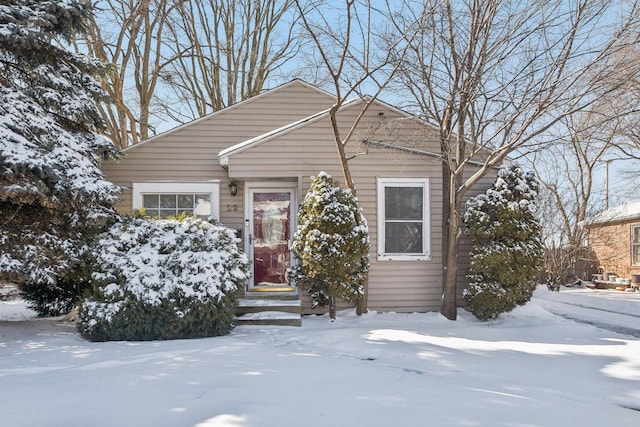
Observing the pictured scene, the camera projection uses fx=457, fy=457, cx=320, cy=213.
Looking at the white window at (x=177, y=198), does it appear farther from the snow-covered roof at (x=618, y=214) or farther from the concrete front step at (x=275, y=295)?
A: the snow-covered roof at (x=618, y=214)

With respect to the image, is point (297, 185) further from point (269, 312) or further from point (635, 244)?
point (635, 244)

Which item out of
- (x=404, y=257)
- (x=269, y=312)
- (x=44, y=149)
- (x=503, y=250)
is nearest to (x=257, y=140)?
(x=269, y=312)

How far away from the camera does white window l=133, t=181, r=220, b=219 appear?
349 inches

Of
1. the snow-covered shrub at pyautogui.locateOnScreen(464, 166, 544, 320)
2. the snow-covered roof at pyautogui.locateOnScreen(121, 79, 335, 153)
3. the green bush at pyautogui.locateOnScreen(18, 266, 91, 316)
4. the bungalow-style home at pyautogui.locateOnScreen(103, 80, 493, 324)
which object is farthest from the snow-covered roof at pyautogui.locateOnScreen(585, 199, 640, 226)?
the green bush at pyautogui.locateOnScreen(18, 266, 91, 316)

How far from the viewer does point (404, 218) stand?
8.44 m

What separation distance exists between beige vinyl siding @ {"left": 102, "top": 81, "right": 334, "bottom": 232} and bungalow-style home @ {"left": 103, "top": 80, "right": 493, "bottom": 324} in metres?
0.02

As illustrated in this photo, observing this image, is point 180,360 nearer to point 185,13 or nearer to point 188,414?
point 188,414

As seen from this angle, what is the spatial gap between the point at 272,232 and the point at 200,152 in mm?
2165

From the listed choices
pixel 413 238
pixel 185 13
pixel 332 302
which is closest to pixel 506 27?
pixel 413 238

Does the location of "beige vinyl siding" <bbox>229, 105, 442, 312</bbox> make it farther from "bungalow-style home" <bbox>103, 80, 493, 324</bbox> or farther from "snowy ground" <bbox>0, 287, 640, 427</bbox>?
"snowy ground" <bbox>0, 287, 640, 427</bbox>

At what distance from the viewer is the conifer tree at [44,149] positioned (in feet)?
19.3

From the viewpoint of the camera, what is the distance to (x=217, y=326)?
21.1 ft

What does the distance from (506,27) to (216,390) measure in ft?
23.5

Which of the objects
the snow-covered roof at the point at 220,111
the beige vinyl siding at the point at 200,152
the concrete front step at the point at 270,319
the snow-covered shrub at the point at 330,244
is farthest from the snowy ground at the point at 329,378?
the snow-covered roof at the point at 220,111
